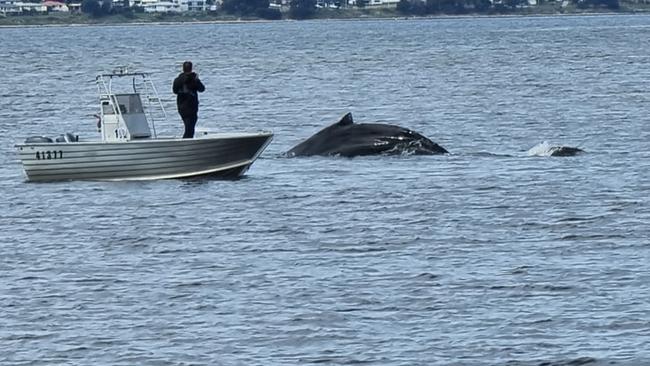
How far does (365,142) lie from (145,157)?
705cm

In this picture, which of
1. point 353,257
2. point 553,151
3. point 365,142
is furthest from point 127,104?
point 553,151

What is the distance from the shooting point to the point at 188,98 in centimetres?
3759

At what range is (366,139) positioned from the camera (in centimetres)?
4294

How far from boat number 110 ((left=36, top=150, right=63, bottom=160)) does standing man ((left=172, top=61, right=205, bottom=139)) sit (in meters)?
2.24

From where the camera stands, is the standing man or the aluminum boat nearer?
the aluminum boat

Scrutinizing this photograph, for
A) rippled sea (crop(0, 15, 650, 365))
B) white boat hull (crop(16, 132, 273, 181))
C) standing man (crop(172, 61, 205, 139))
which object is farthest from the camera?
standing man (crop(172, 61, 205, 139))

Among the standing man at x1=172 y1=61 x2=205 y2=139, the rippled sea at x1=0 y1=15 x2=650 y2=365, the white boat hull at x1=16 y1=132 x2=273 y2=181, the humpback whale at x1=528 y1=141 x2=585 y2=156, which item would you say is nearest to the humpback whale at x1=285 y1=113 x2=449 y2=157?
the rippled sea at x1=0 y1=15 x2=650 y2=365

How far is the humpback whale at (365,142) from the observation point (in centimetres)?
4278

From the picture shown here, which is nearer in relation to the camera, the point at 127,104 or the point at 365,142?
the point at 127,104

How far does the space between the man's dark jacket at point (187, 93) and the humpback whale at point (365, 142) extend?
5639mm

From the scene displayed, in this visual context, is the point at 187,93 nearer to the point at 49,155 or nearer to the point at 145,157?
the point at 145,157

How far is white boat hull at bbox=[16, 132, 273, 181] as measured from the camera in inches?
1452

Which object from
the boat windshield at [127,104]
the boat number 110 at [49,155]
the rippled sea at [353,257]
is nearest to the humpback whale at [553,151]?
the rippled sea at [353,257]

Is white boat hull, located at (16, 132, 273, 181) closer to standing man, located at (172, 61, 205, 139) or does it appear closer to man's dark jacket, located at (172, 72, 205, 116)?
standing man, located at (172, 61, 205, 139)
